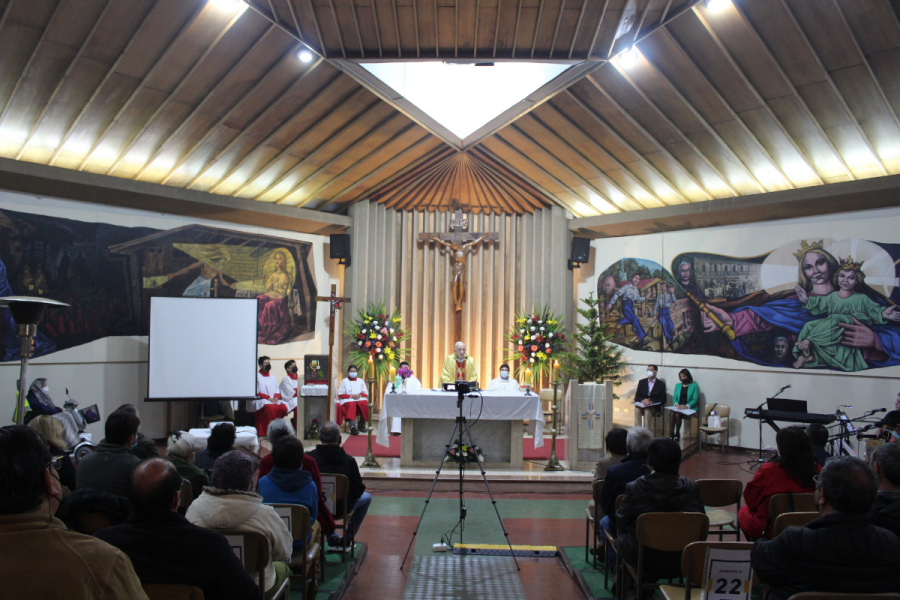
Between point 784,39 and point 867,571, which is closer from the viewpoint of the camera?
point 867,571

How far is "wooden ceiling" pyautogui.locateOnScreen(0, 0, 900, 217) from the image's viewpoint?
272 inches

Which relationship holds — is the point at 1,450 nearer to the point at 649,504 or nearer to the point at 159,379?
the point at 649,504

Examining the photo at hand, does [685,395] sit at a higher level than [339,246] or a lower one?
lower

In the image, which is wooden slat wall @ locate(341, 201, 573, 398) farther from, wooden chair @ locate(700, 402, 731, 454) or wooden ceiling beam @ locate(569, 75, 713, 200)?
wooden chair @ locate(700, 402, 731, 454)

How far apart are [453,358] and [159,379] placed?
4446 millimetres

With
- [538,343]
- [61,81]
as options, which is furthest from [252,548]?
[538,343]

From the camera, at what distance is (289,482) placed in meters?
3.91

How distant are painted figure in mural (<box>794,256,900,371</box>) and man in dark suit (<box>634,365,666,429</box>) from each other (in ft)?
6.92

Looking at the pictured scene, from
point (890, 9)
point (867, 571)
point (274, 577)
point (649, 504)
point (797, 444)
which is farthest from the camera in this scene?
point (890, 9)

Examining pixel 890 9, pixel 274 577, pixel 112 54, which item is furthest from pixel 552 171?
pixel 274 577

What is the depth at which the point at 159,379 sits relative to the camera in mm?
8992

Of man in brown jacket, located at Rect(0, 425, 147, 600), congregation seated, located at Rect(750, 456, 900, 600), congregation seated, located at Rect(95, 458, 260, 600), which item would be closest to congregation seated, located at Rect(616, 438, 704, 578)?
congregation seated, located at Rect(750, 456, 900, 600)

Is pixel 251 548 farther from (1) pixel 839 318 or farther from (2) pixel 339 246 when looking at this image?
(2) pixel 339 246

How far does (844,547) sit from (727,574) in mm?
758
